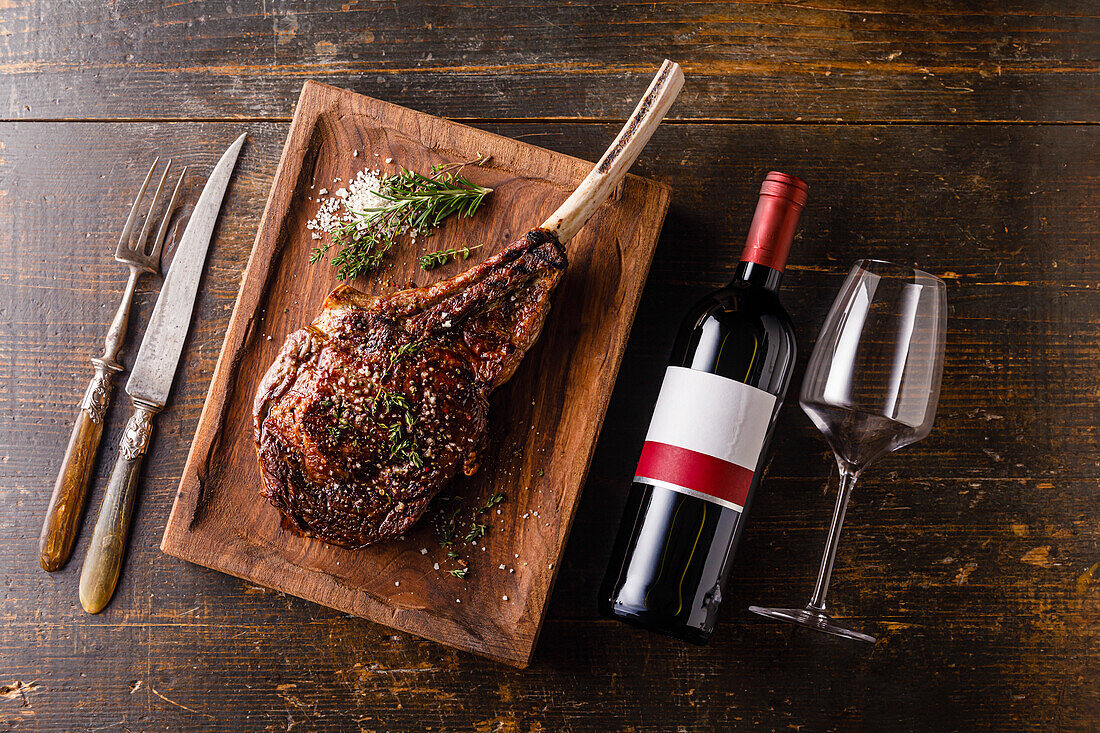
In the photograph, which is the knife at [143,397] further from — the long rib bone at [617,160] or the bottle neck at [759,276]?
the bottle neck at [759,276]

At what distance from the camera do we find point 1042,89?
1.92 m

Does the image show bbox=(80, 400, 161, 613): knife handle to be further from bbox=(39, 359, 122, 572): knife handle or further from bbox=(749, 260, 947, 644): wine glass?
bbox=(749, 260, 947, 644): wine glass

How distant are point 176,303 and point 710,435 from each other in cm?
147

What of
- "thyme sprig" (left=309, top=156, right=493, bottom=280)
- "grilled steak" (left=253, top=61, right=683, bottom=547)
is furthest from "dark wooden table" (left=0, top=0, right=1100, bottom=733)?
"grilled steak" (left=253, top=61, right=683, bottom=547)

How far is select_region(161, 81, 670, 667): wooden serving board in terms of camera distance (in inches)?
67.6

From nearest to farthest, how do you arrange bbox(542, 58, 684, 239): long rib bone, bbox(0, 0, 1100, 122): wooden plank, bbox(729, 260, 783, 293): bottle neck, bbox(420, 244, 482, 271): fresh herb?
bbox(729, 260, 783, 293): bottle neck, bbox(542, 58, 684, 239): long rib bone, bbox(420, 244, 482, 271): fresh herb, bbox(0, 0, 1100, 122): wooden plank

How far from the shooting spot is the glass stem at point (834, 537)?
1655 millimetres

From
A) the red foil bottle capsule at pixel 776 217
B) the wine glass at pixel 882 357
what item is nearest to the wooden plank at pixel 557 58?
the red foil bottle capsule at pixel 776 217

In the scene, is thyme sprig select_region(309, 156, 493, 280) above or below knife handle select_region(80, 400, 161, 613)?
above

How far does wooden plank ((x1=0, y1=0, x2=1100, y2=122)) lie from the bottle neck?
1.90ft

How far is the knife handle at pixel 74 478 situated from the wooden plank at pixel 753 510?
49 millimetres

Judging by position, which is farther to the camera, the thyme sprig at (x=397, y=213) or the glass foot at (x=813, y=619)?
the thyme sprig at (x=397, y=213)

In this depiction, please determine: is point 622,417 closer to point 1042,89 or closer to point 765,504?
point 765,504

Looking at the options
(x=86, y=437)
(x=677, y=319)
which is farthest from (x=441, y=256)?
(x=86, y=437)
